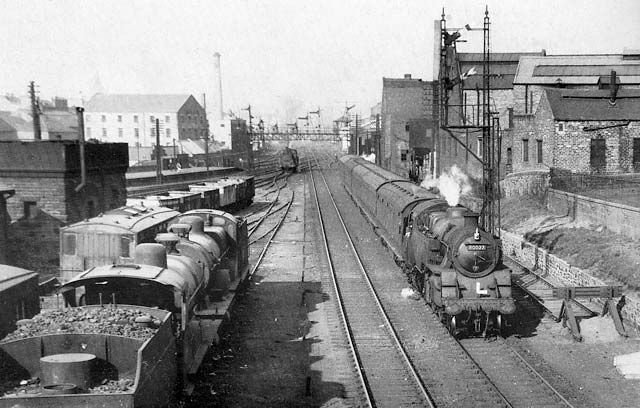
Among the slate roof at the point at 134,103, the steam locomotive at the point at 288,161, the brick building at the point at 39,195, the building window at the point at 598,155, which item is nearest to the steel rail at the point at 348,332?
the brick building at the point at 39,195

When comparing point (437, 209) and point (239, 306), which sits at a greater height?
point (437, 209)

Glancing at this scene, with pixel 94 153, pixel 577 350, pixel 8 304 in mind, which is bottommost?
pixel 577 350

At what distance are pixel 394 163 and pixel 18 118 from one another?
40.4 m

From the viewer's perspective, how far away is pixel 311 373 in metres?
12.3

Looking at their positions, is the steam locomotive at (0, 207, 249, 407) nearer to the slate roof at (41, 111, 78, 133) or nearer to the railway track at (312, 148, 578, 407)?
the railway track at (312, 148, 578, 407)

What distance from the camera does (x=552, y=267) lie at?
20000mm

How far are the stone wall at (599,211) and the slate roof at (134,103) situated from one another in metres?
69.7

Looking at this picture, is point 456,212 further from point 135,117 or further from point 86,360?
point 135,117

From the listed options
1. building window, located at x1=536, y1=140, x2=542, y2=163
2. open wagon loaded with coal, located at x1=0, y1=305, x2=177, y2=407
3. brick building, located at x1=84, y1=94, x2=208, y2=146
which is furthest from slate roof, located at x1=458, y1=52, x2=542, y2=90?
open wagon loaded with coal, located at x1=0, y1=305, x2=177, y2=407

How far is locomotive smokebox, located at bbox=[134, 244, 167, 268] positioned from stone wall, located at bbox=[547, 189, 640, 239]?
14753 mm

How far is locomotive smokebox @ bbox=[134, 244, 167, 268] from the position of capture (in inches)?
428

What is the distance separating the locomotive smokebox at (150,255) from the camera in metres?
10.9

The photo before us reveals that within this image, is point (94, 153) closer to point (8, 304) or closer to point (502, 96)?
point (8, 304)

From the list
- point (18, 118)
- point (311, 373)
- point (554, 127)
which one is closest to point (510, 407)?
point (311, 373)
